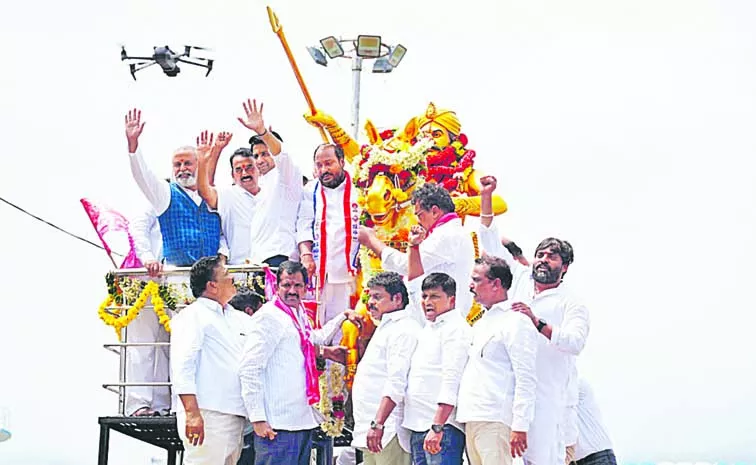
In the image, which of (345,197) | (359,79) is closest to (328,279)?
(345,197)

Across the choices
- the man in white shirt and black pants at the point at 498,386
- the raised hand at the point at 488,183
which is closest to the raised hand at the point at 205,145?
the raised hand at the point at 488,183

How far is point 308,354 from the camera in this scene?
1169 cm

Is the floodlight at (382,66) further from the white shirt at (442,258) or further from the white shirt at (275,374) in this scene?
the white shirt at (275,374)

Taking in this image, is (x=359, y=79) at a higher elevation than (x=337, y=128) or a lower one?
higher

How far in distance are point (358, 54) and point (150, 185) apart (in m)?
4.22

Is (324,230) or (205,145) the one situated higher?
(205,145)

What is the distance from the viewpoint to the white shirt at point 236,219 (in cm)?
1317

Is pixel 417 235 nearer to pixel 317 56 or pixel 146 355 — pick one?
pixel 146 355

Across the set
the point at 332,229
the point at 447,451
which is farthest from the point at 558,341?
the point at 332,229

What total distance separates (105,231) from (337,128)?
7.30 ft

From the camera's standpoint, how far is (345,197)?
13.0 meters

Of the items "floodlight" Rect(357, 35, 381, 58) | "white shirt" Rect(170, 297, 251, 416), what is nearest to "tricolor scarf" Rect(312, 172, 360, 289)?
"white shirt" Rect(170, 297, 251, 416)

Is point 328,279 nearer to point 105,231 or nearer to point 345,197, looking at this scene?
point 345,197

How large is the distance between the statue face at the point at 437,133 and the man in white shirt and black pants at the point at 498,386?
284cm
